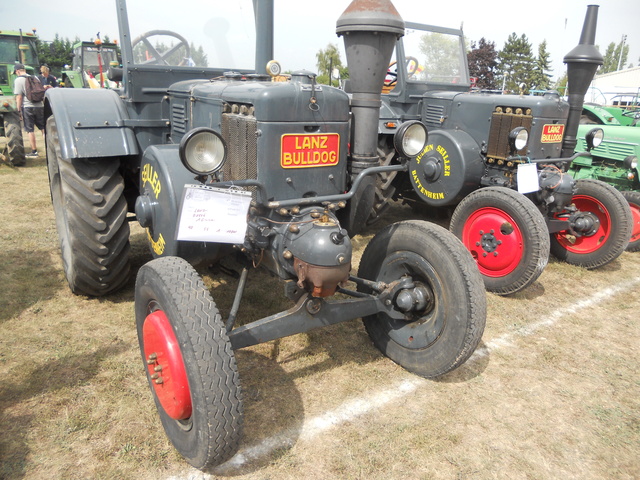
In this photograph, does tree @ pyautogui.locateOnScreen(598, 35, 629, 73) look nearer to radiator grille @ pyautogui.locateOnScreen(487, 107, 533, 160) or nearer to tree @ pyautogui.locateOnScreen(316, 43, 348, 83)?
tree @ pyautogui.locateOnScreen(316, 43, 348, 83)

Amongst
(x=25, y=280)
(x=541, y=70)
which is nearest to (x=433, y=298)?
(x=25, y=280)

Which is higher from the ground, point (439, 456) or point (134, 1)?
point (134, 1)

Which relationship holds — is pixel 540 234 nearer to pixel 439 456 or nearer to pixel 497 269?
pixel 497 269

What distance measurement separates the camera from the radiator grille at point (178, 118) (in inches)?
130

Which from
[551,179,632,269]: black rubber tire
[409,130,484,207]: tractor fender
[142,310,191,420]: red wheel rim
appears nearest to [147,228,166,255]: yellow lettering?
[142,310,191,420]: red wheel rim

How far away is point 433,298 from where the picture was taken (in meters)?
2.66

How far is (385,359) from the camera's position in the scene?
9.77ft

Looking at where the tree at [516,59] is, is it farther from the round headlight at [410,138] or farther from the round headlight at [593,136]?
the round headlight at [410,138]

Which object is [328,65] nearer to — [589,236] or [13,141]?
[589,236]

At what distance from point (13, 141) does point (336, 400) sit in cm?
834

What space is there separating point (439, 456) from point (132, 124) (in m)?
2.81

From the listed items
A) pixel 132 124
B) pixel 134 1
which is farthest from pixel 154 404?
pixel 134 1

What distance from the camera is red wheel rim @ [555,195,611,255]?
4.80 m

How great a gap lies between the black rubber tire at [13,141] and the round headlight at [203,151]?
7.89m
